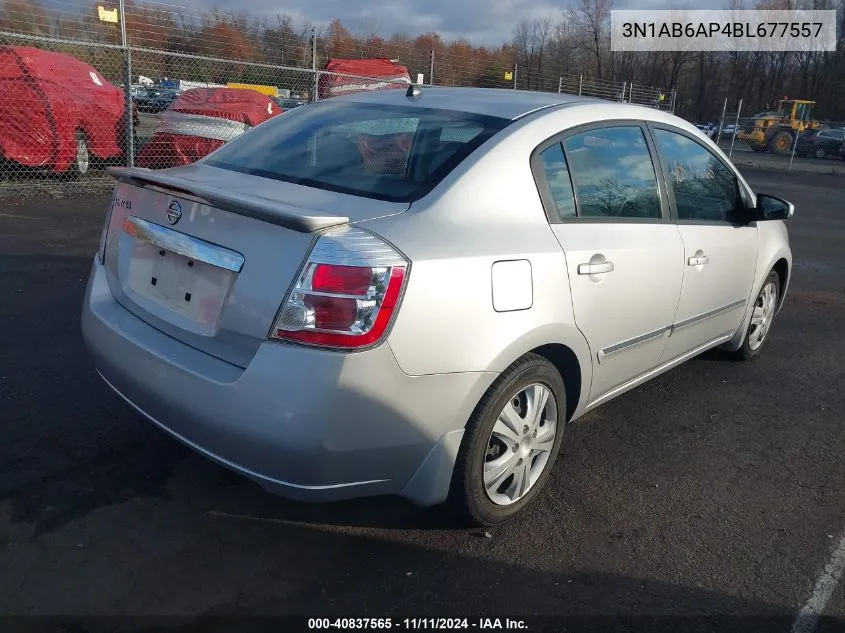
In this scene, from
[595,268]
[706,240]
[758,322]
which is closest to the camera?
[595,268]

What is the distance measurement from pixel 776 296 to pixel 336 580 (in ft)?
13.5

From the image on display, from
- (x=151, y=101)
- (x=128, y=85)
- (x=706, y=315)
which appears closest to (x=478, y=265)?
(x=706, y=315)

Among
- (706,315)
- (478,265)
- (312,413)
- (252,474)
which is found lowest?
(252,474)

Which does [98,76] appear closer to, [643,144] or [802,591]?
[643,144]

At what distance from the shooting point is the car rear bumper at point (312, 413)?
218 centimetres

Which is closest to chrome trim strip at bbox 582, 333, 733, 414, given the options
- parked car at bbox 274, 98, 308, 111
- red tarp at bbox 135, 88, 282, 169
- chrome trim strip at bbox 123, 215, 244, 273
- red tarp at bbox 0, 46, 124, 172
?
chrome trim strip at bbox 123, 215, 244, 273

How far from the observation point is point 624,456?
3.56 meters

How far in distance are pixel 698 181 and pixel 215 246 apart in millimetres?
2784

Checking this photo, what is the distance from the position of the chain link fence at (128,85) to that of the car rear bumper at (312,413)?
693 centimetres

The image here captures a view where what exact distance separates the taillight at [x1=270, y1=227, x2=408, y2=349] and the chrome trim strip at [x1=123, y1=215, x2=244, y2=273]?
28 centimetres

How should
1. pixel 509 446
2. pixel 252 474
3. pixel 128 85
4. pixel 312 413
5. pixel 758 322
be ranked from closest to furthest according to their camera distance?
pixel 312 413 → pixel 252 474 → pixel 509 446 → pixel 758 322 → pixel 128 85

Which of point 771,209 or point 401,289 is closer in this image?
point 401,289

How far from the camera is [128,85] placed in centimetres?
924

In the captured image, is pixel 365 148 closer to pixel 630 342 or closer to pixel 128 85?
pixel 630 342
